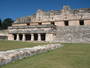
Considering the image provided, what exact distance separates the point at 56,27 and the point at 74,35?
16.5ft

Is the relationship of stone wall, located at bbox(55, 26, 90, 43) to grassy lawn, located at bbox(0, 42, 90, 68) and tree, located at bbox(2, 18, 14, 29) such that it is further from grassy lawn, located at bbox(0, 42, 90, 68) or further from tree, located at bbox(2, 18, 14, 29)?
tree, located at bbox(2, 18, 14, 29)

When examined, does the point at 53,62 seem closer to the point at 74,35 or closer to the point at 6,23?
the point at 74,35

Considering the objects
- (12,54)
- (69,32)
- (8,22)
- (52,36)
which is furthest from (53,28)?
(8,22)

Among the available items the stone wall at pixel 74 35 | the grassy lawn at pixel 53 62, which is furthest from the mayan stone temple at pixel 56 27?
the grassy lawn at pixel 53 62

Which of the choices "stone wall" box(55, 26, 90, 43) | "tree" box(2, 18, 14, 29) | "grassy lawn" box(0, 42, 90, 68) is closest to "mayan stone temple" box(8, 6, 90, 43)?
"stone wall" box(55, 26, 90, 43)

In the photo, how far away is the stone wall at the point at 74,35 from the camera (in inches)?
848

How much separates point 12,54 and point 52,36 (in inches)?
732

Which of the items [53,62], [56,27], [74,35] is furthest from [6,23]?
[53,62]

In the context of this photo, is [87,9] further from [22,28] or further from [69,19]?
[22,28]

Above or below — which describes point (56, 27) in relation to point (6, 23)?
below

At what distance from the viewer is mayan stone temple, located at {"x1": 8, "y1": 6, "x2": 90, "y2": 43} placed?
22.6 metres

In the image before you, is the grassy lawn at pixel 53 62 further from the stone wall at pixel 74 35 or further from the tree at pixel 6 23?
the tree at pixel 6 23

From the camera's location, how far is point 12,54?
588cm

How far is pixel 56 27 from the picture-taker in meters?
26.3
